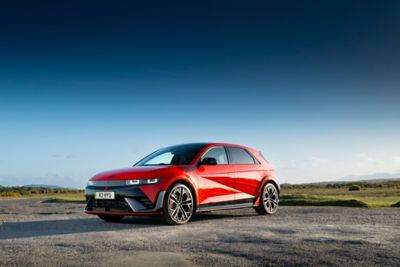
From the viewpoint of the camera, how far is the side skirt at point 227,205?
32.8 feet

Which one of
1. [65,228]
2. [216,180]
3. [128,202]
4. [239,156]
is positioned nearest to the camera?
[65,228]

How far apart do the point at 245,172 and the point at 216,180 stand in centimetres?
111

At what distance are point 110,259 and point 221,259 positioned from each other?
4.05ft

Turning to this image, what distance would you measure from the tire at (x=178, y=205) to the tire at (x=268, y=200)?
96.8 inches

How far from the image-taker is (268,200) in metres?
11.7

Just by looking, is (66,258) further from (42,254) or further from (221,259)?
(221,259)

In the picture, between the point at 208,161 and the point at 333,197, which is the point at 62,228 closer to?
the point at 208,161

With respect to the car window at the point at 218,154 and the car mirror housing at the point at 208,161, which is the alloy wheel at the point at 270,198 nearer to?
the car window at the point at 218,154

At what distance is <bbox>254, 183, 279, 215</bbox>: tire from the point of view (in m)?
11.5

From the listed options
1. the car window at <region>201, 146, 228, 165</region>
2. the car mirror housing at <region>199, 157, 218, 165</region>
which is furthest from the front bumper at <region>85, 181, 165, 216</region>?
the car window at <region>201, 146, 228, 165</region>

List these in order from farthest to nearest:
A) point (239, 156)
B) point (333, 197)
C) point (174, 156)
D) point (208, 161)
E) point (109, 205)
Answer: point (333, 197), point (239, 156), point (174, 156), point (208, 161), point (109, 205)

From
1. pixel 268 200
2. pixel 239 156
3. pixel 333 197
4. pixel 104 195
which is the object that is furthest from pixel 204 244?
pixel 333 197

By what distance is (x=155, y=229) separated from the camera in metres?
8.45

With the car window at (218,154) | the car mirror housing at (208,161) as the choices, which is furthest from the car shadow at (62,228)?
the car window at (218,154)
